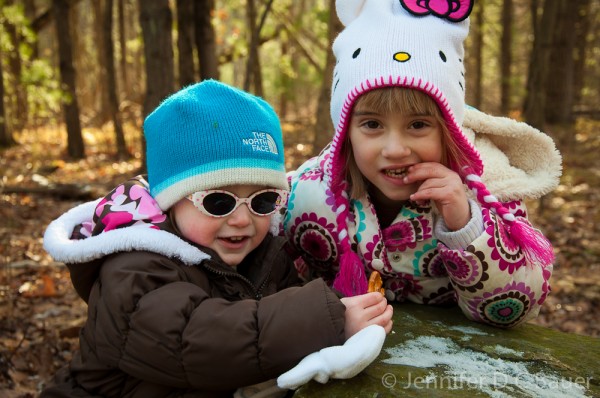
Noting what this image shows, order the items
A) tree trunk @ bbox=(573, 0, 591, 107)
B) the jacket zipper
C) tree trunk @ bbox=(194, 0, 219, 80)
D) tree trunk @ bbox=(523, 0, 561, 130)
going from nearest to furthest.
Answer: the jacket zipper, tree trunk @ bbox=(523, 0, 561, 130), tree trunk @ bbox=(194, 0, 219, 80), tree trunk @ bbox=(573, 0, 591, 107)

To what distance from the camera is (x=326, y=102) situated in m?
5.36

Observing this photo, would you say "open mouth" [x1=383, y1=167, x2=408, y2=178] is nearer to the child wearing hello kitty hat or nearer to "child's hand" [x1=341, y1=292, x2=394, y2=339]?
the child wearing hello kitty hat

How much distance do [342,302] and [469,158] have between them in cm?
95

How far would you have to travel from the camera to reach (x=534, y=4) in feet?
21.7

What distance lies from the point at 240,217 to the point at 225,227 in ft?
0.26

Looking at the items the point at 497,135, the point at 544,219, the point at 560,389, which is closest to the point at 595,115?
the point at 544,219

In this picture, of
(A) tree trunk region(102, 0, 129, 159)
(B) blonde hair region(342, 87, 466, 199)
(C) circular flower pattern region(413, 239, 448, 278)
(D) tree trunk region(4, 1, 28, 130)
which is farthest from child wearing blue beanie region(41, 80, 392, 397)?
(D) tree trunk region(4, 1, 28, 130)

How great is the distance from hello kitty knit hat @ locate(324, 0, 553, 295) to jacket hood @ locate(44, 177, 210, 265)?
0.80m

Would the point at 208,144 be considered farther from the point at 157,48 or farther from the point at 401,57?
the point at 157,48

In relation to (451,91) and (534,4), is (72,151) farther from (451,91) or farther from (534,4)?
(451,91)

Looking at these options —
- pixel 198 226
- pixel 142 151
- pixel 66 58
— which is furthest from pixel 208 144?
pixel 66 58

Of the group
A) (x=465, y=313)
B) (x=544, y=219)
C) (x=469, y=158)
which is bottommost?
(x=544, y=219)

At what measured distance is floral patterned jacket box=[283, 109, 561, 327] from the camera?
2234mm

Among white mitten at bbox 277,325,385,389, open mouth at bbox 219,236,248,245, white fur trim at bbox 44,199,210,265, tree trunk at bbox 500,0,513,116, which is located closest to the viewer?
white mitten at bbox 277,325,385,389
